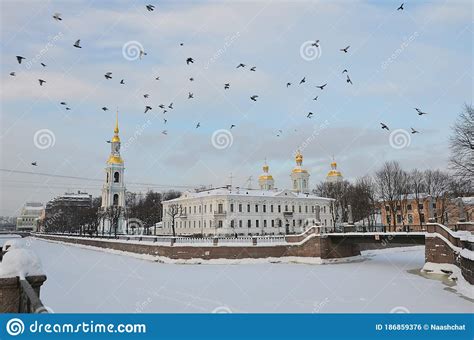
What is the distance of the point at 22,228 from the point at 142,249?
452 feet

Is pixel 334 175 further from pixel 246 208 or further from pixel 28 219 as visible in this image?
pixel 28 219

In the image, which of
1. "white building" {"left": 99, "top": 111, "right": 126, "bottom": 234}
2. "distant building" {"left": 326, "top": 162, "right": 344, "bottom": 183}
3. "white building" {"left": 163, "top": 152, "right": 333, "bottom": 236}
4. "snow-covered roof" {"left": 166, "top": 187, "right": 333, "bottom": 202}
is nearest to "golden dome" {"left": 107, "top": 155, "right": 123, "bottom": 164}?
"white building" {"left": 99, "top": 111, "right": 126, "bottom": 234}

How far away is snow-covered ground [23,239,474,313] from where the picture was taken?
59.1ft

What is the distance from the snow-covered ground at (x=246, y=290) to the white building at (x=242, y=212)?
1026 inches

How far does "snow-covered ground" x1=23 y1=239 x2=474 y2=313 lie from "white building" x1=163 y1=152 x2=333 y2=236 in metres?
26.1

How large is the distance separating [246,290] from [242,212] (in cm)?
3933

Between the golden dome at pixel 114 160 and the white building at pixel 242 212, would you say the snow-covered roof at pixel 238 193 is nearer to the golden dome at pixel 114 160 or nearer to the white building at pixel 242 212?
the white building at pixel 242 212

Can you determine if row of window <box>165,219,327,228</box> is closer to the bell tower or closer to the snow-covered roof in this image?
the snow-covered roof

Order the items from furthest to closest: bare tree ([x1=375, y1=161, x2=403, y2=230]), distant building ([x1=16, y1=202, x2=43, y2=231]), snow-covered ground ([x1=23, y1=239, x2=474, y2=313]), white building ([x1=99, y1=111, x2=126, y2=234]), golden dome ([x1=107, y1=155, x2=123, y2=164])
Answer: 1. distant building ([x1=16, y1=202, x2=43, y2=231])
2. golden dome ([x1=107, y1=155, x2=123, y2=164])
3. white building ([x1=99, y1=111, x2=126, y2=234])
4. bare tree ([x1=375, y1=161, x2=403, y2=230])
5. snow-covered ground ([x1=23, y1=239, x2=474, y2=313])

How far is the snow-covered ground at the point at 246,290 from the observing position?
18003 mm

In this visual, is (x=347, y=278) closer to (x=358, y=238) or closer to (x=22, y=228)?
(x=358, y=238)

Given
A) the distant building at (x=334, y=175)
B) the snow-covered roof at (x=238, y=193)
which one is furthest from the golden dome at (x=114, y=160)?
the distant building at (x=334, y=175)

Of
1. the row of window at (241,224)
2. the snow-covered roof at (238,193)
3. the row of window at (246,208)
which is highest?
the snow-covered roof at (238,193)
